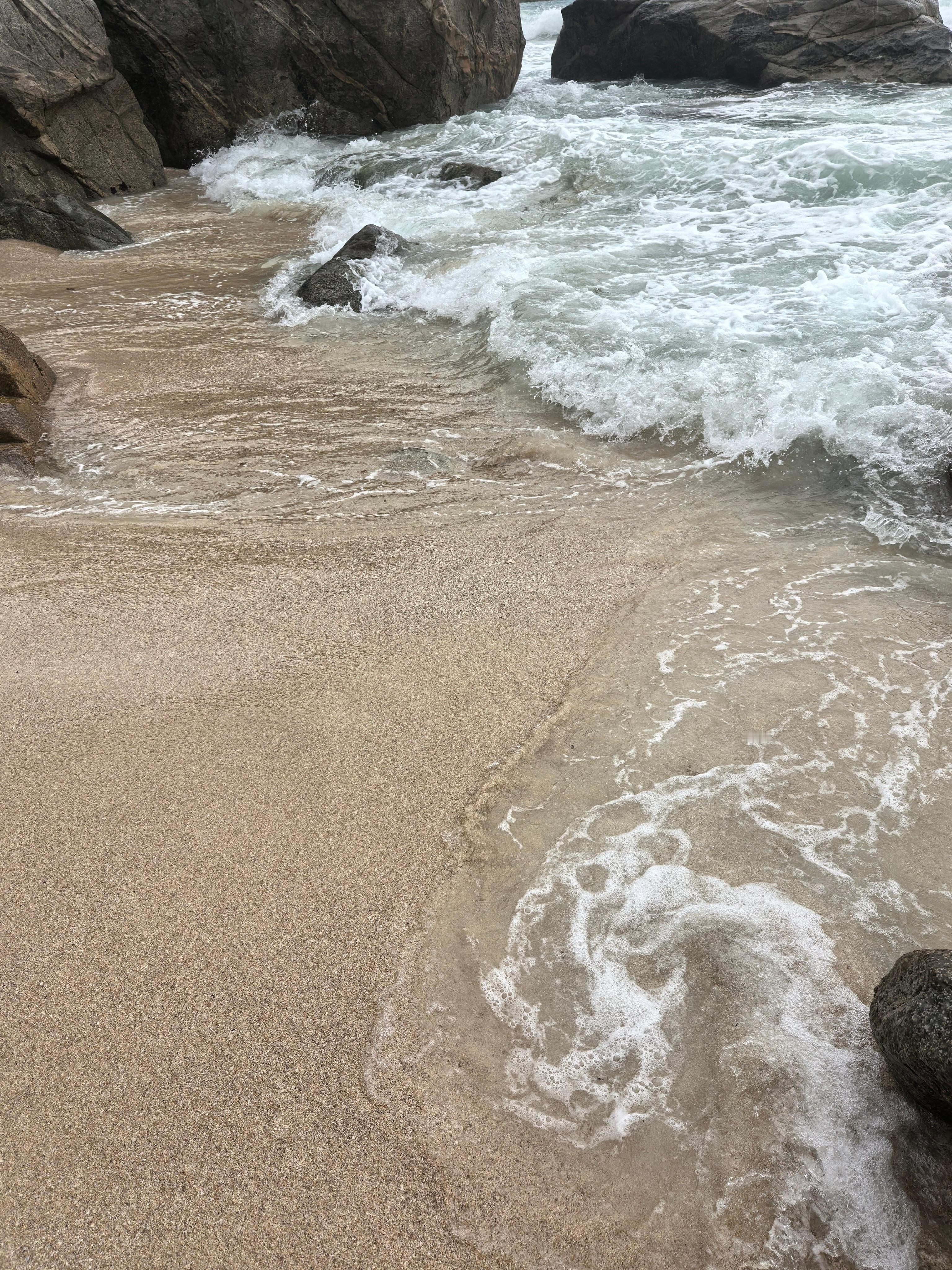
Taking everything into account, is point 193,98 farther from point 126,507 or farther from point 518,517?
point 518,517

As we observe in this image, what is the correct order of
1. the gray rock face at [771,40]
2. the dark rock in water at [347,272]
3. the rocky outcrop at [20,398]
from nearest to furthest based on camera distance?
1. the rocky outcrop at [20,398]
2. the dark rock in water at [347,272]
3. the gray rock face at [771,40]

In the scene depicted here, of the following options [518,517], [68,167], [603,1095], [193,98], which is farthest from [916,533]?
[193,98]

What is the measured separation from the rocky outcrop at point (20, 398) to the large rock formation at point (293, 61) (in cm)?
831

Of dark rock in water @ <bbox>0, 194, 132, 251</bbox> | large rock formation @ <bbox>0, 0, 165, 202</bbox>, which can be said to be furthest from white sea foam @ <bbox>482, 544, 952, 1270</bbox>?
large rock formation @ <bbox>0, 0, 165, 202</bbox>

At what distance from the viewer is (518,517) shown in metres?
4.19

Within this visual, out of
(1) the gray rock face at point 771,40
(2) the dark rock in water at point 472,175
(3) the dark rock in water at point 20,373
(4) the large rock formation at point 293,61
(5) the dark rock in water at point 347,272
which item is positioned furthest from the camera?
(1) the gray rock face at point 771,40

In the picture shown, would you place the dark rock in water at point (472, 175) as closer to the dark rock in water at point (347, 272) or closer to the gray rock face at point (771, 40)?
the dark rock in water at point (347, 272)

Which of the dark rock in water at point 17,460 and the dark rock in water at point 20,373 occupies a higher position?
the dark rock in water at point 20,373

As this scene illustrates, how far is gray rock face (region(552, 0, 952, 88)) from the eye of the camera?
1350 cm

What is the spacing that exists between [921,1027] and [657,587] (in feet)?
7.13

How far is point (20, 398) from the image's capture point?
5223mm

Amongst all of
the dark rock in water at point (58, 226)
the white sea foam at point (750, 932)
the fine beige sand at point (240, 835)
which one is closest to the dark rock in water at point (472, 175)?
the dark rock in water at point (58, 226)

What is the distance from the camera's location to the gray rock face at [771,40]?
13500 mm

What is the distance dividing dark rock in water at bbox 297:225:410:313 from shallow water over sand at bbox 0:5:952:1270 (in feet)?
0.65
